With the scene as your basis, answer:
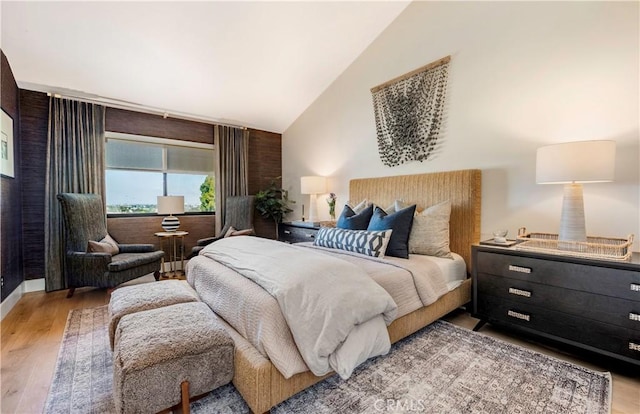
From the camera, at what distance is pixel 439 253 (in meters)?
2.57

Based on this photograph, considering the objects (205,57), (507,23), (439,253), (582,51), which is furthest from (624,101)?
(205,57)

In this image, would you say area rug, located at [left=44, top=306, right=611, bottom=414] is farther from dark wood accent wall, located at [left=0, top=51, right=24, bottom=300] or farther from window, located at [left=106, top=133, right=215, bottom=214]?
window, located at [left=106, top=133, right=215, bottom=214]

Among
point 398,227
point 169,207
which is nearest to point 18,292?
point 169,207

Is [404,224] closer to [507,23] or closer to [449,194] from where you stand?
[449,194]

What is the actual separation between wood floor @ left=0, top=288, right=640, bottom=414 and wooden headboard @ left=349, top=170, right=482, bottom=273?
0.75m

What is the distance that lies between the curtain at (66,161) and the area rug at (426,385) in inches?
76.8

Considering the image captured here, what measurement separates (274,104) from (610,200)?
4.15 metres

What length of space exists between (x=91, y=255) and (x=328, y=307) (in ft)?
10.0

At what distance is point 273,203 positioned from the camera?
199 inches

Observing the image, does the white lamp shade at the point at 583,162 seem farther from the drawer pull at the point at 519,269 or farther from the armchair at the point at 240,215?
the armchair at the point at 240,215

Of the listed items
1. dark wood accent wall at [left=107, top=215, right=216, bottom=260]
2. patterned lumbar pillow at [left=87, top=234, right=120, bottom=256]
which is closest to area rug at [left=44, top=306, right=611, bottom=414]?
patterned lumbar pillow at [left=87, top=234, right=120, bottom=256]

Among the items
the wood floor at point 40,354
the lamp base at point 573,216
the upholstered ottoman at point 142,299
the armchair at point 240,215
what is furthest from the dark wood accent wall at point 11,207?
the lamp base at point 573,216

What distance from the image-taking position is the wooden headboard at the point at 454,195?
2756mm

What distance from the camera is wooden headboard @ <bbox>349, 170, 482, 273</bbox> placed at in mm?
2756
